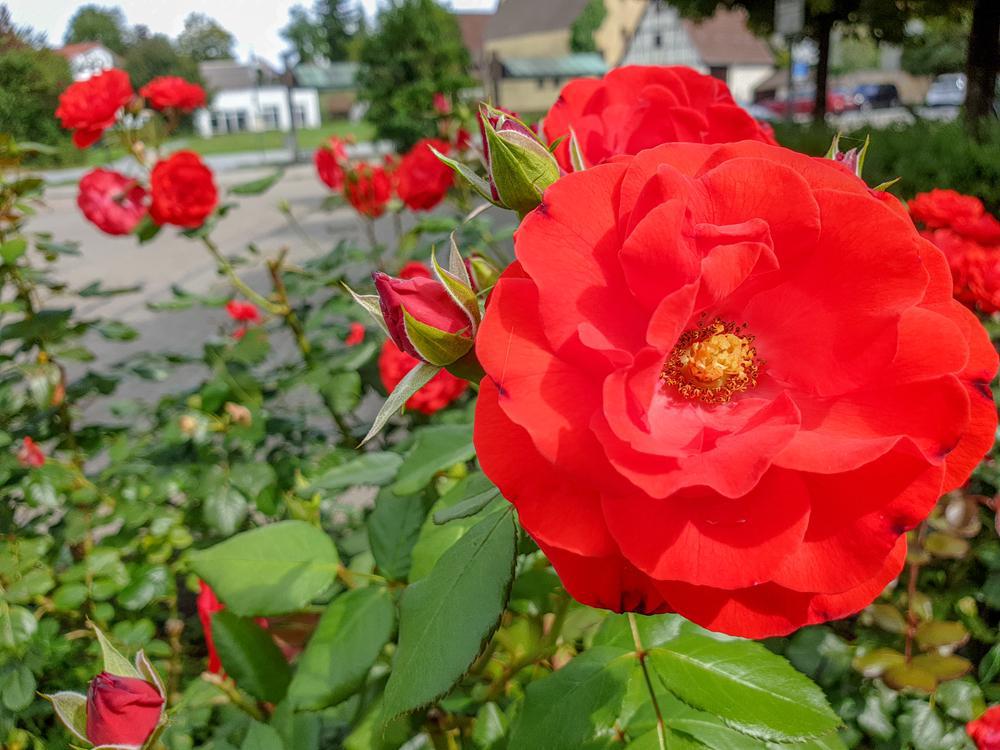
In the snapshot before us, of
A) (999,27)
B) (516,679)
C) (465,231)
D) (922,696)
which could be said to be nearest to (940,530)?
(922,696)

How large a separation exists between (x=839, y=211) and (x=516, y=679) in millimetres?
642

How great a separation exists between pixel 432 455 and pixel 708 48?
105 feet

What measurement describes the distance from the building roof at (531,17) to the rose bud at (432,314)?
31.6m

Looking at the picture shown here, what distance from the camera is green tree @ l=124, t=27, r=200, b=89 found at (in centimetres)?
202

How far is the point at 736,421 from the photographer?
40cm

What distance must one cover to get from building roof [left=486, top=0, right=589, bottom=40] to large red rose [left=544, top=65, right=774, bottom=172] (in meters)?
31.4

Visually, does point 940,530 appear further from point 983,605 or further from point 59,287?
point 59,287

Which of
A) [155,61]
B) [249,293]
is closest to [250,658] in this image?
[249,293]

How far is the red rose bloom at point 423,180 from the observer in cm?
167

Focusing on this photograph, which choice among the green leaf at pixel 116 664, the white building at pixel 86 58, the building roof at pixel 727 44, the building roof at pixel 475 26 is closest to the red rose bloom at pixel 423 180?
the white building at pixel 86 58

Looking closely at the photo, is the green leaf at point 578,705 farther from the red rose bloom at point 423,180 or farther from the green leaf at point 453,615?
the red rose bloom at point 423,180

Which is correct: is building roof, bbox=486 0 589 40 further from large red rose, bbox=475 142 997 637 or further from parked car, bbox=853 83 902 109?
large red rose, bbox=475 142 997 637

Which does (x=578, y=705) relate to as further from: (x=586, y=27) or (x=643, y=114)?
(x=586, y=27)

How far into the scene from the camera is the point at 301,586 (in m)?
0.68
